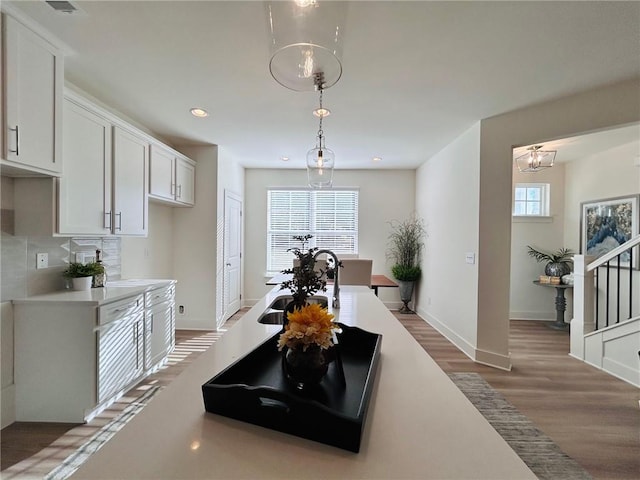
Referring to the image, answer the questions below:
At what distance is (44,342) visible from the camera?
211cm

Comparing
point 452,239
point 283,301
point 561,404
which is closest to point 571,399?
point 561,404

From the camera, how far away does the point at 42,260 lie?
7.56ft

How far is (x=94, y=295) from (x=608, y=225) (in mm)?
6236

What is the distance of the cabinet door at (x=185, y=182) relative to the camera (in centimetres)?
378

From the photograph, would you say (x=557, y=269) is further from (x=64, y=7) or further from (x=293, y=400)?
(x=64, y=7)

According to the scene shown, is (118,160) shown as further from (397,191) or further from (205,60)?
(397,191)

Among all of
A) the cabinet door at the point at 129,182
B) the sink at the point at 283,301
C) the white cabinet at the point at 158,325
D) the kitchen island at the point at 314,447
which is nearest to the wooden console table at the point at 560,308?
the sink at the point at 283,301

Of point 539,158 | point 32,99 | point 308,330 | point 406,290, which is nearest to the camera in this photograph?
point 308,330

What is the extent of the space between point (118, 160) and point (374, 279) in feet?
11.7

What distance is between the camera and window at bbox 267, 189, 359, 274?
568 cm

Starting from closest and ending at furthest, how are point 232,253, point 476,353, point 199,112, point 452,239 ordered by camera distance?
1. point 199,112
2. point 476,353
3. point 452,239
4. point 232,253

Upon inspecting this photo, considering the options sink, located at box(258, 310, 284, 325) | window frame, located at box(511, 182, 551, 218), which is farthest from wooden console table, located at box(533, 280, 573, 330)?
sink, located at box(258, 310, 284, 325)

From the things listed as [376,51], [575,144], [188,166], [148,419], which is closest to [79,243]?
[188,166]

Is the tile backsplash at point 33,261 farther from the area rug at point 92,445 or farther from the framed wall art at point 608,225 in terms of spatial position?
the framed wall art at point 608,225
